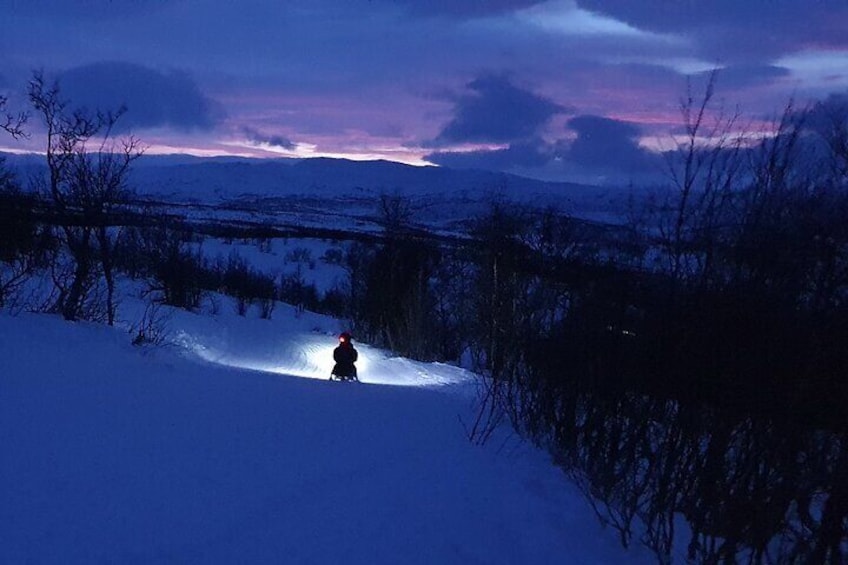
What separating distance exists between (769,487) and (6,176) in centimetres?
1375

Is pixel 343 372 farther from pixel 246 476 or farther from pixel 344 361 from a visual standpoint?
pixel 246 476

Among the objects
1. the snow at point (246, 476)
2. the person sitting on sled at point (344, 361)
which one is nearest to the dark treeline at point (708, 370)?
the snow at point (246, 476)

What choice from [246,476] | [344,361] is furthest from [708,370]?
[344,361]

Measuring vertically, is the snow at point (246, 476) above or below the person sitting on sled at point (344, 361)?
above

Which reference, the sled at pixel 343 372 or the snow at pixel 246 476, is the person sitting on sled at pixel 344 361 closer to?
the sled at pixel 343 372

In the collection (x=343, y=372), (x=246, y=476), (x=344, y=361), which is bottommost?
(x=343, y=372)

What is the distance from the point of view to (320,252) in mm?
56281

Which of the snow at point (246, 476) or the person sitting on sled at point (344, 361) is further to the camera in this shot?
the person sitting on sled at point (344, 361)

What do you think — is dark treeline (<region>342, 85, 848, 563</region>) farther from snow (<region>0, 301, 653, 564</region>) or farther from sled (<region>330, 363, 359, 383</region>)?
sled (<region>330, 363, 359, 383</region>)

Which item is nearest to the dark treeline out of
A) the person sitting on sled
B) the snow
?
the snow

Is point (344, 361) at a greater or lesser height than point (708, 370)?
lesser

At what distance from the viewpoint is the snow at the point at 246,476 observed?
454cm

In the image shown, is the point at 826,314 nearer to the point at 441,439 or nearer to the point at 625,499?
the point at 625,499

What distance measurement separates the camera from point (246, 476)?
18.6 ft
